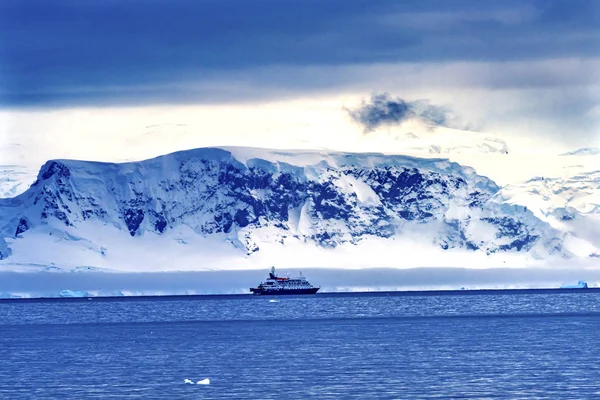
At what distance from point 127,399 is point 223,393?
5.86 meters

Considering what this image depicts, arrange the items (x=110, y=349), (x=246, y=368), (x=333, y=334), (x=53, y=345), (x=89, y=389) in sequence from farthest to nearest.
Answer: (x=333, y=334)
(x=53, y=345)
(x=110, y=349)
(x=246, y=368)
(x=89, y=389)

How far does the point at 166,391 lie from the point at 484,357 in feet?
96.9

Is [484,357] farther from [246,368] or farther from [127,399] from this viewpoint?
[127,399]

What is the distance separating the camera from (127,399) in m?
82.2

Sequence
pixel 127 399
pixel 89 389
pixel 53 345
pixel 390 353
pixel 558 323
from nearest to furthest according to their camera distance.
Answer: pixel 127 399 → pixel 89 389 → pixel 390 353 → pixel 53 345 → pixel 558 323

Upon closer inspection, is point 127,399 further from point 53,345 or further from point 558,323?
point 558,323

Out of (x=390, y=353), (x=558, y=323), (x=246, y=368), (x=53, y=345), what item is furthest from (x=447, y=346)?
(x=558, y=323)

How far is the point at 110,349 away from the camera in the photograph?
126 m

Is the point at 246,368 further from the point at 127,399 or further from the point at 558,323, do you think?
the point at 558,323


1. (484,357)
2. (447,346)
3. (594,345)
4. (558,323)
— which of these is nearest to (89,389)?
(484,357)


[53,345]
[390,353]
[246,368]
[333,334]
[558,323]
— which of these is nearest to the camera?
[246,368]

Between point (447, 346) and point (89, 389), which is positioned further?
point (447, 346)

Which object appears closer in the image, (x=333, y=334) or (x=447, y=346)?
(x=447, y=346)

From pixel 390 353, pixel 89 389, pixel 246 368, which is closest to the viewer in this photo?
pixel 89 389
